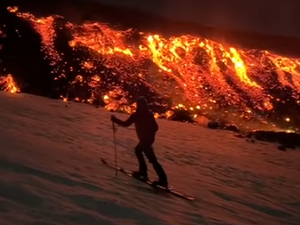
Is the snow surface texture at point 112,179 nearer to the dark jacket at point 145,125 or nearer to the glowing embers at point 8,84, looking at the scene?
the dark jacket at point 145,125

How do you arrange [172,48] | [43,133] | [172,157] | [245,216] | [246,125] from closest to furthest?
1. [245,216]
2. [43,133]
3. [172,157]
4. [246,125]
5. [172,48]

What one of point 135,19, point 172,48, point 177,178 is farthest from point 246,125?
point 177,178

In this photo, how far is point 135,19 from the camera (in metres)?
62.8

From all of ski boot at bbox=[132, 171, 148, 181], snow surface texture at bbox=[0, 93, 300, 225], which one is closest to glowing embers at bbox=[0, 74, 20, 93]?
Answer: snow surface texture at bbox=[0, 93, 300, 225]

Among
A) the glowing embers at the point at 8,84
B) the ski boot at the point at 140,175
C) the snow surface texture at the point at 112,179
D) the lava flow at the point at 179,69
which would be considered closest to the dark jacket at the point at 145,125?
the ski boot at the point at 140,175

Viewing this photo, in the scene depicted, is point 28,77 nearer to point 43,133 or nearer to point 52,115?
point 52,115

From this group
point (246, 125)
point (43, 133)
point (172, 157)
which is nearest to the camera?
point (43, 133)

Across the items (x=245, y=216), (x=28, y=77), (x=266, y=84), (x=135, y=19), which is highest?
(x=135, y=19)

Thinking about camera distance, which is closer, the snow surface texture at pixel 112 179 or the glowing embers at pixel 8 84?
the snow surface texture at pixel 112 179

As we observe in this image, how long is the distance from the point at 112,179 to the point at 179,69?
44413mm

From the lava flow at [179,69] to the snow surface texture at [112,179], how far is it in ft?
70.8

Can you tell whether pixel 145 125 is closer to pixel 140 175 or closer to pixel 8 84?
pixel 140 175

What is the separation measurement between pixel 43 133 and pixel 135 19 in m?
49.0

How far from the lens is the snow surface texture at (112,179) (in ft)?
26.5
